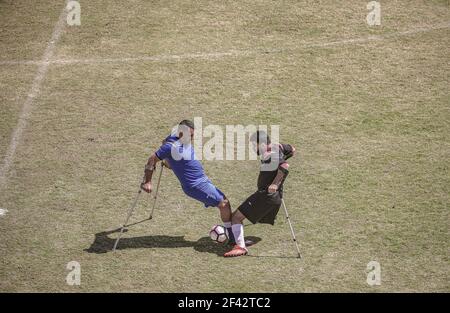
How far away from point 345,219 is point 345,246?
2.91ft

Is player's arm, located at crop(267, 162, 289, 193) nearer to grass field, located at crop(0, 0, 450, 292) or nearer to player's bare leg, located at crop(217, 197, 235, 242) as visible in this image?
player's bare leg, located at crop(217, 197, 235, 242)

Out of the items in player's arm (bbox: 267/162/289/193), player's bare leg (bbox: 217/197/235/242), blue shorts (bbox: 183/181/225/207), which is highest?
player's arm (bbox: 267/162/289/193)

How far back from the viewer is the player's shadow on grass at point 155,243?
1294 centimetres

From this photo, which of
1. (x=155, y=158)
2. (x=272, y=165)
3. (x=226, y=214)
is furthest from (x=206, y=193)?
(x=272, y=165)

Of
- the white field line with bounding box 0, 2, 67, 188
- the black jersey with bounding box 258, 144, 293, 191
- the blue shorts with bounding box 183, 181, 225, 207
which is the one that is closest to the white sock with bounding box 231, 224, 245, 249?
the blue shorts with bounding box 183, 181, 225, 207

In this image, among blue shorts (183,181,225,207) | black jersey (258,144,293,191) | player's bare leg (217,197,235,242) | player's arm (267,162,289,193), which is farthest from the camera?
player's bare leg (217,197,235,242)

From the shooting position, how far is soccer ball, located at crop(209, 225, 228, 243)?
42.5 ft

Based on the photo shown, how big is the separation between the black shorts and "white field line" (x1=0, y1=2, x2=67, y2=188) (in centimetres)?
597

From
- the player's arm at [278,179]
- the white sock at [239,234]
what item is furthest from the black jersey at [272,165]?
the white sock at [239,234]

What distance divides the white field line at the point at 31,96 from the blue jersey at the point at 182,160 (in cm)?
462
